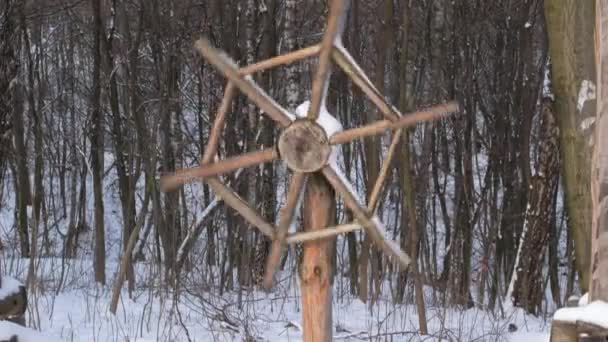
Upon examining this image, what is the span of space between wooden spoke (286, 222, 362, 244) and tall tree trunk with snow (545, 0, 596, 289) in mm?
1322

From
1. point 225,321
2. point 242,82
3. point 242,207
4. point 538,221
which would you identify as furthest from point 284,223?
point 538,221

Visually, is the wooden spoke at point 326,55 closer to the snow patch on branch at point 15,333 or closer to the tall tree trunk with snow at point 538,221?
the snow patch on branch at point 15,333

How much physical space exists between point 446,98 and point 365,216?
10.8 meters

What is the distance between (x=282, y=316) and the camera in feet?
28.7

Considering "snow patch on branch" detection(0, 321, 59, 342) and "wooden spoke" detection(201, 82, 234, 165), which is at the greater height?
"wooden spoke" detection(201, 82, 234, 165)

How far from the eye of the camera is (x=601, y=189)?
301cm

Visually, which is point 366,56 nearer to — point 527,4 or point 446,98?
point 446,98

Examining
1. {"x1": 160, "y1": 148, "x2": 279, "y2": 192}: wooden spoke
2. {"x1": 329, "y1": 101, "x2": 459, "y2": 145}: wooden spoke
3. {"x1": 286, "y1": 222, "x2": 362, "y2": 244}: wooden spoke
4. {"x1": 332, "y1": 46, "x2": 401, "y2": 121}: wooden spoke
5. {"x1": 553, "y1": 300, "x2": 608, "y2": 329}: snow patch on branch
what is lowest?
{"x1": 553, "y1": 300, "x2": 608, "y2": 329}: snow patch on branch

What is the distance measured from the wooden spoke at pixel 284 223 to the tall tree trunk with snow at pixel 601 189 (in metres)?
1.72

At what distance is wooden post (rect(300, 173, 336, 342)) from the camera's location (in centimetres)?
457

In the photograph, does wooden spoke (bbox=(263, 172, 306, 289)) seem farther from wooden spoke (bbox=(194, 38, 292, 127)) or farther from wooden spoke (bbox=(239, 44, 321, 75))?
wooden spoke (bbox=(239, 44, 321, 75))

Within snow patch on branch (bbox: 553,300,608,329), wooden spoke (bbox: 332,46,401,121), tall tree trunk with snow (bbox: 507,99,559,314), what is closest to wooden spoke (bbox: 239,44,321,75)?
wooden spoke (bbox: 332,46,401,121)

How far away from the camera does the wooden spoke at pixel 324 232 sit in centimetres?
448

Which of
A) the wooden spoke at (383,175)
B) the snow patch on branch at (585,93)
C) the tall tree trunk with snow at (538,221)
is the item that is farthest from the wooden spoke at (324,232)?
the tall tree trunk with snow at (538,221)
